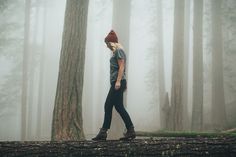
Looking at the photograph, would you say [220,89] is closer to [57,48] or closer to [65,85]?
[65,85]

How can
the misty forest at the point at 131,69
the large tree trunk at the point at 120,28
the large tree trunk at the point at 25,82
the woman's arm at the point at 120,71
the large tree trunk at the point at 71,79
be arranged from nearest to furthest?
the woman's arm at the point at 120,71 → the large tree trunk at the point at 71,79 → the misty forest at the point at 131,69 → the large tree trunk at the point at 120,28 → the large tree trunk at the point at 25,82

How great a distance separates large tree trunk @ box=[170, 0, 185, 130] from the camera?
11.9 meters

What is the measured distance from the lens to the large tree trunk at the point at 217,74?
55.8ft

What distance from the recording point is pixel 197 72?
15023 millimetres

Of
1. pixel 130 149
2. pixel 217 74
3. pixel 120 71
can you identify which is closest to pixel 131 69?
pixel 217 74

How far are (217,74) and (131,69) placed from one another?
58.7 feet

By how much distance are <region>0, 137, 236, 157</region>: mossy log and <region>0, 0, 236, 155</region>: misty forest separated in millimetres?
2427

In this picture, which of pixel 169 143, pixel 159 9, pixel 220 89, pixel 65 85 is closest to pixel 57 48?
pixel 159 9

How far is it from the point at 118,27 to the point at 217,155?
41.7 feet

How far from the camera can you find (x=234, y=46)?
20562 mm

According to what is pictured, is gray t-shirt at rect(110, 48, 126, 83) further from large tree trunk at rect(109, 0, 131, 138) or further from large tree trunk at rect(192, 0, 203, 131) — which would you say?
large tree trunk at rect(192, 0, 203, 131)

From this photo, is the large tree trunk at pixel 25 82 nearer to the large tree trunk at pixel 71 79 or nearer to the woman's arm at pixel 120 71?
the large tree trunk at pixel 71 79

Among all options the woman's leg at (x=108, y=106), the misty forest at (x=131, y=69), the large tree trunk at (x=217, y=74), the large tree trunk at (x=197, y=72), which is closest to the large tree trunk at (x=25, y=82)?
the misty forest at (x=131, y=69)

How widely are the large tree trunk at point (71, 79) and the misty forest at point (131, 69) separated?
0.02 m
